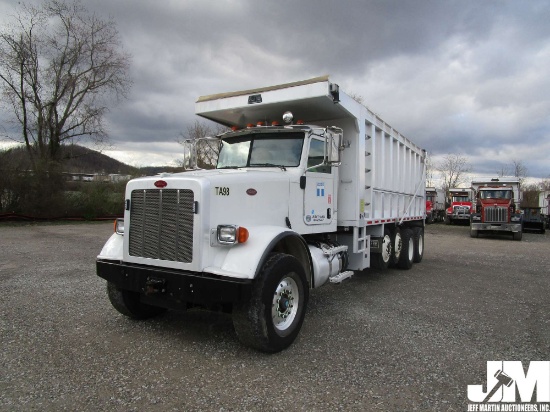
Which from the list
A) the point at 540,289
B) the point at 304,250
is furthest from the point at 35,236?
the point at 540,289

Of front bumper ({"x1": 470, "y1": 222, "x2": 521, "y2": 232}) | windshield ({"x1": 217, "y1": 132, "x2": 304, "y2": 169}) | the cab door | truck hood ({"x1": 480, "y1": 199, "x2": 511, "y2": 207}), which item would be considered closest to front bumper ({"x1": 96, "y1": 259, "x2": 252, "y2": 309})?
the cab door

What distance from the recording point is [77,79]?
26.1 meters

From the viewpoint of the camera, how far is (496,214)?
19578 millimetres

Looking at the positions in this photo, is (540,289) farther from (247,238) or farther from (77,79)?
(77,79)

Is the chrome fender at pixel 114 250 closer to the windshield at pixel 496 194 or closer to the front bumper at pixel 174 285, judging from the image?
the front bumper at pixel 174 285

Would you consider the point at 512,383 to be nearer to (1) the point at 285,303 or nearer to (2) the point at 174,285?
(1) the point at 285,303

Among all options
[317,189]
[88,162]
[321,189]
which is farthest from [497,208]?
[88,162]

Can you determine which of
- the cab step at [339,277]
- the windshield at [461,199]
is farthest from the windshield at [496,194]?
the cab step at [339,277]

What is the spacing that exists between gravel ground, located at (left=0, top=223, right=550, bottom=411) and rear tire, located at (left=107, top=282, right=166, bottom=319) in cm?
14

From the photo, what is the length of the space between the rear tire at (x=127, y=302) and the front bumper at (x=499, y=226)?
18989mm

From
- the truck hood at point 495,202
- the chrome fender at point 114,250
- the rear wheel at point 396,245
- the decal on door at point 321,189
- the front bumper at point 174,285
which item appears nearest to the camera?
the front bumper at point 174,285

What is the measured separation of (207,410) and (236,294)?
1.01m

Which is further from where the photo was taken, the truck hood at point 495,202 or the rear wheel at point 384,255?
the truck hood at point 495,202

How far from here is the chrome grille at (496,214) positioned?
1941 centimetres
